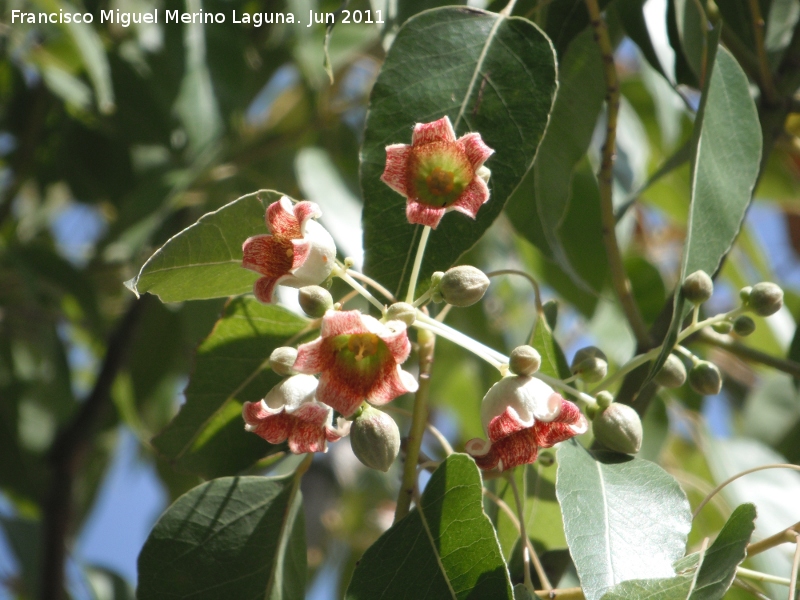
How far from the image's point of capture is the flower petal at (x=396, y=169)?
873 millimetres

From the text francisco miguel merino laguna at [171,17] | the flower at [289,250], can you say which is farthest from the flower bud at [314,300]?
the text francisco miguel merino laguna at [171,17]

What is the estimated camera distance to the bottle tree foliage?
852mm

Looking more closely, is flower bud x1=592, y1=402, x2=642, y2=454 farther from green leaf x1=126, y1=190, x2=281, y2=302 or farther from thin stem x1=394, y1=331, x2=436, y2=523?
green leaf x1=126, y1=190, x2=281, y2=302

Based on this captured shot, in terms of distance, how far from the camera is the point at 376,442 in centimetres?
79

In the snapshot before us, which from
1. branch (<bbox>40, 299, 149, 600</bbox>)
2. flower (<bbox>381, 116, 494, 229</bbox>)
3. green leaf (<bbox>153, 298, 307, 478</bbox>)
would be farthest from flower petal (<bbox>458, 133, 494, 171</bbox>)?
branch (<bbox>40, 299, 149, 600</bbox>)

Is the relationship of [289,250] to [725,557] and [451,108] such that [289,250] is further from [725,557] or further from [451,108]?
[725,557]

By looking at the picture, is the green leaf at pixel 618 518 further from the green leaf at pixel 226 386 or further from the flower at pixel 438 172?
the green leaf at pixel 226 386

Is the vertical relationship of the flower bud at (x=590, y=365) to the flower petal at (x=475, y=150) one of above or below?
below

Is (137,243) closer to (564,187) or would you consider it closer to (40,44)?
(40,44)

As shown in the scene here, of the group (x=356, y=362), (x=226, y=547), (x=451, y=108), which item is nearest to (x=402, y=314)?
(x=356, y=362)

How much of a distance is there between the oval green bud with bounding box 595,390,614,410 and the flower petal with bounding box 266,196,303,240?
1.11ft

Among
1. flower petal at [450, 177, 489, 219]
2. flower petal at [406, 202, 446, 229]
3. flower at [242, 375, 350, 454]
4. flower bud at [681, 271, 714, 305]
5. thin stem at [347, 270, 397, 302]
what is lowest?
flower at [242, 375, 350, 454]

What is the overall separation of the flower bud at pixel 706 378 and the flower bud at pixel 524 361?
9.2 inches

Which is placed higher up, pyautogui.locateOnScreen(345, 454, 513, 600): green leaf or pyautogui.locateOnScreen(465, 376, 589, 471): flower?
pyautogui.locateOnScreen(465, 376, 589, 471): flower
